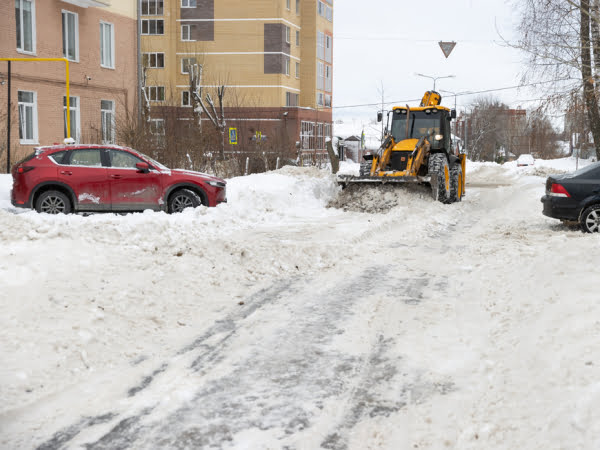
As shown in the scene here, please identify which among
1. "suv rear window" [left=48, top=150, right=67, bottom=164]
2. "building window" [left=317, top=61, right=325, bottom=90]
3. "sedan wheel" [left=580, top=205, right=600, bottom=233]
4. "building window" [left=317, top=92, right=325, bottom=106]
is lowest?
"sedan wheel" [left=580, top=205, right=600, bottom=233]

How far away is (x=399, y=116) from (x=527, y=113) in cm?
380

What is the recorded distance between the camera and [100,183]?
47.5ft

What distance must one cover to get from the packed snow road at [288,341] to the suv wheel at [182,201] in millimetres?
2896

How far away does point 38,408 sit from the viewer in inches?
199

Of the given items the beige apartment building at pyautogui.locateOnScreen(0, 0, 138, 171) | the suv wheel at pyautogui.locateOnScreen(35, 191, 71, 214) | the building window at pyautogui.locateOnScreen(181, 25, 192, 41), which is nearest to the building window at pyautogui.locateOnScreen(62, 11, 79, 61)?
the beige apartment building at pyautogui.locateOnScreen(0, 0, 138, 171)

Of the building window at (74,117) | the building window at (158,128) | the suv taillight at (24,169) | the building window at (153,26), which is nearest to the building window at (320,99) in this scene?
the building window at (153,26)

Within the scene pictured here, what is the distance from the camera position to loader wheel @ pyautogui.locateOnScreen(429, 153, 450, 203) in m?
18.0

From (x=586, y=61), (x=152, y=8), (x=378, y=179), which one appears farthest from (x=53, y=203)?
(x=152, y=8)

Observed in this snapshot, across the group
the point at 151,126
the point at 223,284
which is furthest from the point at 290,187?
the point at 223,284

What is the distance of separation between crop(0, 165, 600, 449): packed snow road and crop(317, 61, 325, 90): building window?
58.9 metres

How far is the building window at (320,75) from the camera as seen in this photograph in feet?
227

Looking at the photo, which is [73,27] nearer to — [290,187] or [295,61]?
[290,187]

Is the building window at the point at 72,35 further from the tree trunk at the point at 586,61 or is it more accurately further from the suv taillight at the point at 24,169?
the tree trunk at the point at 586,61

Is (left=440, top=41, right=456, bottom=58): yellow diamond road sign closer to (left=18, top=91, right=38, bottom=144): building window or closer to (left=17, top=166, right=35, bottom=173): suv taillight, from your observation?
(left=18, top=91, right=38, bottom=144): building window
